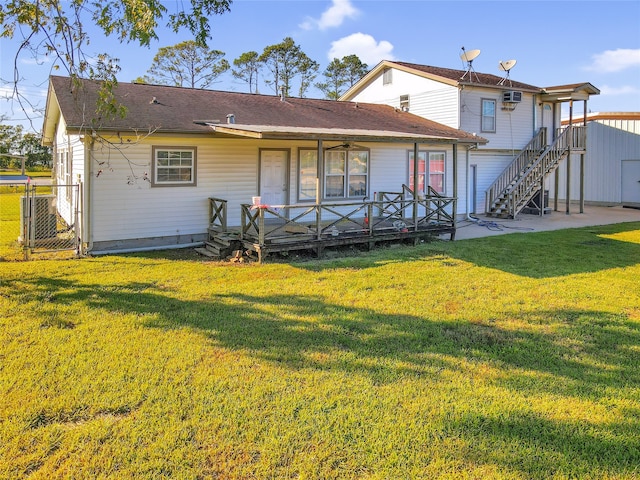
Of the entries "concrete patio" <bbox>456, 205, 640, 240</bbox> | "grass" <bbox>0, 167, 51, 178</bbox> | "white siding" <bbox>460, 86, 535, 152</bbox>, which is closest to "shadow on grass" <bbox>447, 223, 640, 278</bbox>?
"concrete patio" <bbox>456, 205, 640, 240</bbox>

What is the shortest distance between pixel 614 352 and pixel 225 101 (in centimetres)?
1208

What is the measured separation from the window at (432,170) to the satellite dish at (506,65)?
6.09 metres

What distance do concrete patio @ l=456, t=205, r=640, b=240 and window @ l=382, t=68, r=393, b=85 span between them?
23.3 ft

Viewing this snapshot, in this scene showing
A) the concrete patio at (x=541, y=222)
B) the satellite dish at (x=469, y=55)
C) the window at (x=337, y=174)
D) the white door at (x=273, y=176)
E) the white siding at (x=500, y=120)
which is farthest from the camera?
the satellite dish at (x=469, y=55)

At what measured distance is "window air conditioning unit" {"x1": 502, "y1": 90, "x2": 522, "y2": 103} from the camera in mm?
18922

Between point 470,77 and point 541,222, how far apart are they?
261 inches

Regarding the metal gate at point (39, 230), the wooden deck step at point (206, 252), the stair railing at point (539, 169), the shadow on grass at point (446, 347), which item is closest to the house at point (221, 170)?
the wooden deck step at point (206, 252)

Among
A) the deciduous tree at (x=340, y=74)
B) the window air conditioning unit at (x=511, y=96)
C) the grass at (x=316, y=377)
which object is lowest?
the grass at (x=316, y=377)

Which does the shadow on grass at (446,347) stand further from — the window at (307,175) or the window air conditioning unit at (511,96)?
the window air conditioning unit at (511,96)

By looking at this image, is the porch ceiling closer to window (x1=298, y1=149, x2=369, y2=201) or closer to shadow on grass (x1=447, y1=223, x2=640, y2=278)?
window (x1=298, y1=149, x2=369, y2=201)

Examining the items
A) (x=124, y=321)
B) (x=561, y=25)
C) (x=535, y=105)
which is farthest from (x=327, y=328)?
(x=535, y=105)

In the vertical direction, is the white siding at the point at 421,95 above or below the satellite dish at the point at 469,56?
below

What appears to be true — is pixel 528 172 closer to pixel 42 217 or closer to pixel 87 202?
pixel 87 202

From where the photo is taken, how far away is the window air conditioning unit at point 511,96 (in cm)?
1892
